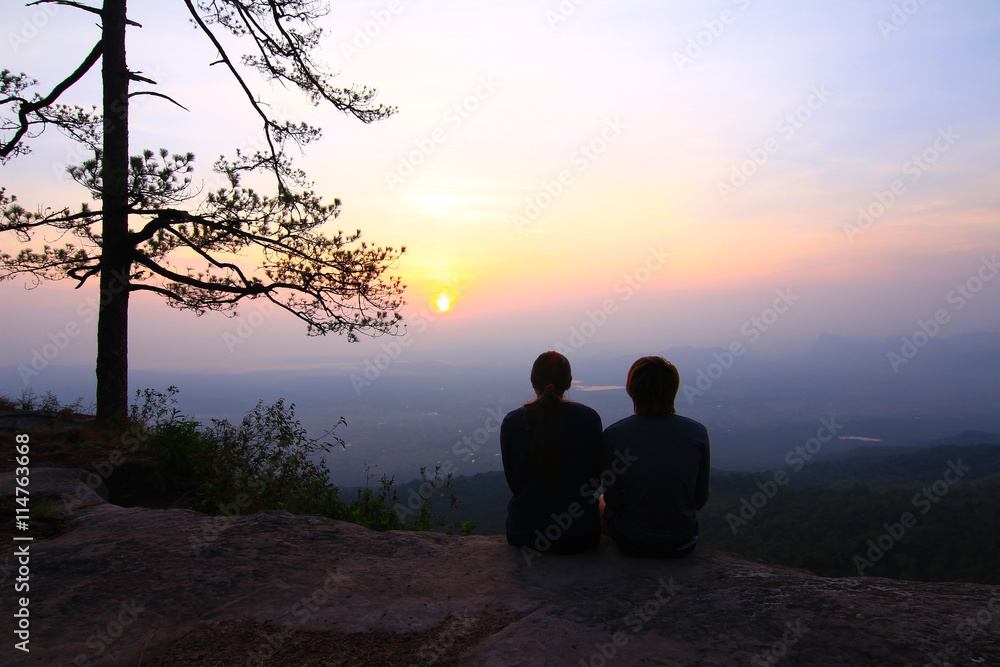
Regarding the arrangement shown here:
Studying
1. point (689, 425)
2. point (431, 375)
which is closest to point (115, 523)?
point (689, 425)

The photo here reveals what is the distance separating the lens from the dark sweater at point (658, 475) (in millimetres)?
3316

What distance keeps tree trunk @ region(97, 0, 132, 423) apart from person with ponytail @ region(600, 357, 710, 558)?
731 centimetres

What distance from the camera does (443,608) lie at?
9.04 ft

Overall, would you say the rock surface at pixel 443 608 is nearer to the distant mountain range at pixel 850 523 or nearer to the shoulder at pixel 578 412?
the shoulder at pixel 578 412

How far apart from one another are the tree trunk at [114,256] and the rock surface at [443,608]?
449 cm

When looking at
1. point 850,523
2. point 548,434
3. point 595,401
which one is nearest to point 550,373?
point 548,434

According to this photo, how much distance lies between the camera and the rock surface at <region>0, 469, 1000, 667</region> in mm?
2244

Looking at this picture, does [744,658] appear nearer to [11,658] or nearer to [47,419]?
[11,658]

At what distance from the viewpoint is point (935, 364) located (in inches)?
6624

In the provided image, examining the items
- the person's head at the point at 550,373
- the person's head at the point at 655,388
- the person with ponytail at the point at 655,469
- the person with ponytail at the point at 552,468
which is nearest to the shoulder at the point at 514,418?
the person with ponytail at the point at 552,468

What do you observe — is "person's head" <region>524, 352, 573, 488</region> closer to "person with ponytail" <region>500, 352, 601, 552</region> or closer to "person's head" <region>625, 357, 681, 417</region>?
"person with ponytail" <region>500, 352, 601, 552</region>

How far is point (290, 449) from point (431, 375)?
77072 millimetres

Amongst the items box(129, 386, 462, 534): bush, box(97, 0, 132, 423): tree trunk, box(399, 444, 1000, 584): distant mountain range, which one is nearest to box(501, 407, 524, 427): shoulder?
box(129, 386, 462, 534): bush

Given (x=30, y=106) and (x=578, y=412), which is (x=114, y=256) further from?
(x=578, y=412)
